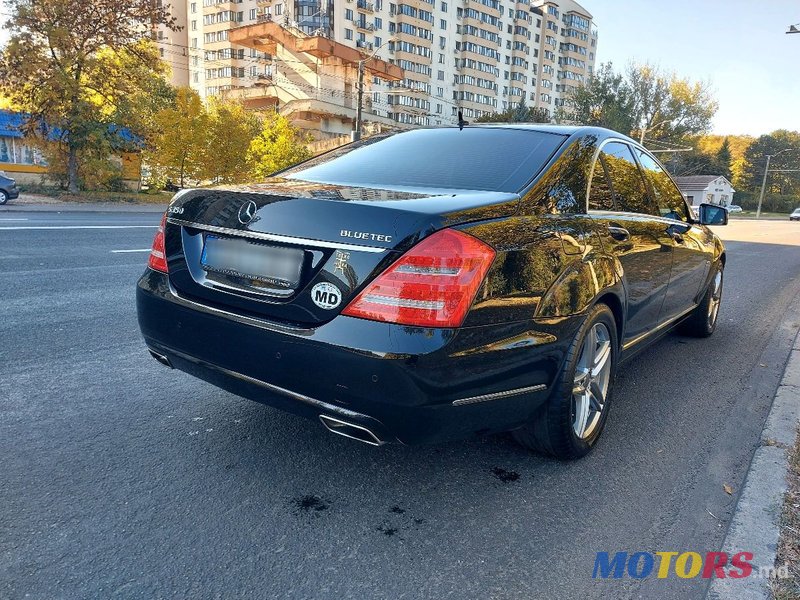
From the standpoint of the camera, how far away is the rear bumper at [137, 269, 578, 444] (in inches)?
80.1

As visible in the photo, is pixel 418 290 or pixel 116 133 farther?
pixel 116 133

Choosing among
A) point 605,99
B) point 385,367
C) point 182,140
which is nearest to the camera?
point 385,367

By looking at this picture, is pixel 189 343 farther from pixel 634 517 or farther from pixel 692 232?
pixel 692 232

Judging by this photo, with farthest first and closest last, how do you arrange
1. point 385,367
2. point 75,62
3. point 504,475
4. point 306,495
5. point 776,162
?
1. point 776,162
2. point 75,62
3. point 504,475
4. point 306,495
5. point 385,367

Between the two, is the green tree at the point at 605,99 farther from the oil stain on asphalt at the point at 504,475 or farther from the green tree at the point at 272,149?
the oil stain on asphalt at the point at 504,475

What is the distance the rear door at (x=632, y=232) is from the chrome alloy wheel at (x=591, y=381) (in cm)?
32

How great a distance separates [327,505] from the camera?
7.82ft

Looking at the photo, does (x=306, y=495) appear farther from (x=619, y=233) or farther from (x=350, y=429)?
(x=619, y=233)

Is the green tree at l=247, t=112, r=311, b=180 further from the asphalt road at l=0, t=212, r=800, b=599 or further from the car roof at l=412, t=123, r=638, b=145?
the car roof at l=412, t=123, r=638, b=145

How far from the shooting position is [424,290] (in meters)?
2.02

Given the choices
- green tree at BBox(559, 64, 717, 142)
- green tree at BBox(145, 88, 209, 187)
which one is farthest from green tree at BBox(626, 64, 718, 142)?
green tree at BBox(145, 88, 209, 187)

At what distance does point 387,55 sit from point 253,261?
77.2 m

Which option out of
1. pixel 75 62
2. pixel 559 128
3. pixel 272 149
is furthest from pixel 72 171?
pixel 559 128

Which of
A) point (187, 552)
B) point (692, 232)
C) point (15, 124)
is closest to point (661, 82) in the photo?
point (15, 124)
